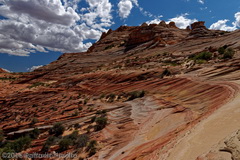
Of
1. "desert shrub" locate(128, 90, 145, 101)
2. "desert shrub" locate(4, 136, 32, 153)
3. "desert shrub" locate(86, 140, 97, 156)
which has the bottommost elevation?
"desert shrub" locate(86, 140, 97, 156)

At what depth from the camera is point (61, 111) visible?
15.4 metres

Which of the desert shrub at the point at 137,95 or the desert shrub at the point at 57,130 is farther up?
the desert shrub at the point at 137,95

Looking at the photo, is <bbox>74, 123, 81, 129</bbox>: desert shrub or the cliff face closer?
the cliff face

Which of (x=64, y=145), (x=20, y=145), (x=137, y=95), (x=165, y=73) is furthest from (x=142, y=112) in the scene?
(x=20, y=145)

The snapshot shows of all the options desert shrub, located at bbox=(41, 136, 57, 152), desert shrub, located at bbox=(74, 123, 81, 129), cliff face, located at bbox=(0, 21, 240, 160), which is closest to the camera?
cliff face, located at bbox=(0, 21, 240, 160)

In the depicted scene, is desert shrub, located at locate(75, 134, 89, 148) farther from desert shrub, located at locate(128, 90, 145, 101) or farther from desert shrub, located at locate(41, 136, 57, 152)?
desert shrub, located at locate(128, 90, 145, 101)

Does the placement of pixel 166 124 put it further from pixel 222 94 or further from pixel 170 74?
pixel 170 74

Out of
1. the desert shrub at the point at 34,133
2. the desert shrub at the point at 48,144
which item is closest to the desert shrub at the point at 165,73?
the desert shrub at the point at 48,144

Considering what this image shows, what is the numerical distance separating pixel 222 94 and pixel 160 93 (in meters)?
5.64

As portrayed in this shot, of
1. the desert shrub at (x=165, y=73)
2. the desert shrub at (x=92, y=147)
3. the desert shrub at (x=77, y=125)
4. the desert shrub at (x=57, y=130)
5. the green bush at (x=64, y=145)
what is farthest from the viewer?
the desert shrub at (x=165, y=73)

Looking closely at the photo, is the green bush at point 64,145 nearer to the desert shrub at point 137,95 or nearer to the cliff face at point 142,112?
the cliff face at point 142,112

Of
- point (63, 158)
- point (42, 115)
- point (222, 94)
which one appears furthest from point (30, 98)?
point (222, 94)

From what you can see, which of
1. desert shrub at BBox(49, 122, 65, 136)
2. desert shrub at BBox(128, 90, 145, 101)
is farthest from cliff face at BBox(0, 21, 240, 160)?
desert shrub at BBox(49, 122, 65, 136)

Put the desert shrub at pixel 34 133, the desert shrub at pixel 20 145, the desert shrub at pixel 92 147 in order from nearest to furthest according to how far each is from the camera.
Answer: the desert shrub at pixel 92 147
the desert shrub at pixel 20 145
the desert shrub at pixel 34 133
